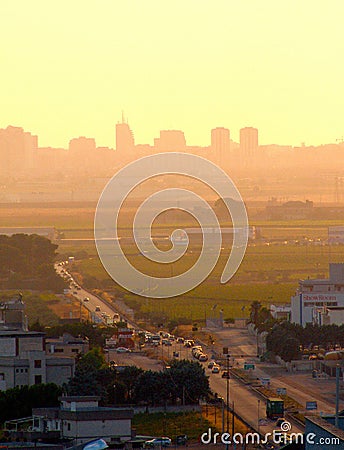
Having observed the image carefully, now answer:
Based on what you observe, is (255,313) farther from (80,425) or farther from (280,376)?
(80,425)

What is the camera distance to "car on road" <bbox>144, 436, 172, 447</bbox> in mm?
10234

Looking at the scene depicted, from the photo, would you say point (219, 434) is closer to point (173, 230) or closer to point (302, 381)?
point (302, 381)

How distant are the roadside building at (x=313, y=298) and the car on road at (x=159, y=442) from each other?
908 centimetres

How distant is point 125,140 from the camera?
3430 inches

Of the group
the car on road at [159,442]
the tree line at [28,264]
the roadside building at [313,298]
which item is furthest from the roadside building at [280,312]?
the car on road at [159,442]

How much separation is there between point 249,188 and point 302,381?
197 feet

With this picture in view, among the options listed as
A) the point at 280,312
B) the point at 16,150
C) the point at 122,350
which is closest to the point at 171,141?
the point at 16,150

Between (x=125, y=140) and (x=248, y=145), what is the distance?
725 centimetres

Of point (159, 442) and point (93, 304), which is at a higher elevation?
point (93, 304)

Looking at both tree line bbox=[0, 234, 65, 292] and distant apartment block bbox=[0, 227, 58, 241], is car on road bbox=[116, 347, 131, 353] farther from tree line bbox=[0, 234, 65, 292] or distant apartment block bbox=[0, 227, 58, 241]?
distant apartment block bbox=[0, 227, 58, 241]

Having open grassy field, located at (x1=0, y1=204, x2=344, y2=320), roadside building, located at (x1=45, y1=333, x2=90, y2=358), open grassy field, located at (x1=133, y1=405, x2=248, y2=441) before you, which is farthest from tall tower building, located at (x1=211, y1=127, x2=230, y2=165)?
open grassy field, located at (x1=133, y1=405, x2=248, y2=441)

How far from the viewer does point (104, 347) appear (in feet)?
58.3

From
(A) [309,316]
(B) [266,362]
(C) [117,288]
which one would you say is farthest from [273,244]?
(B) [266,362]

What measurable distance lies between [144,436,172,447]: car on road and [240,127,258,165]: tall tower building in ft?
250
